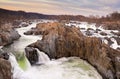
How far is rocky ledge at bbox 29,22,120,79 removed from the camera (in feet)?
77.7

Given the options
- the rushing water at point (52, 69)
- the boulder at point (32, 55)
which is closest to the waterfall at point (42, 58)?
the rushing water at point (52, 69)

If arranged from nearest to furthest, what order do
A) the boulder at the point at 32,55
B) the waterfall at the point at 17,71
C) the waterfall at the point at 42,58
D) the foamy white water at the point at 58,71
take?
1. the waterfall at the point at 17,71
2. the foamy white water at the point at 58,71
3. the boulder at the point at 32,55
4. the waterfall at the point at 42,58

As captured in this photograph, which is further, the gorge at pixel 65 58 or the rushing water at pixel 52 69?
the gorge at pixel 65 58

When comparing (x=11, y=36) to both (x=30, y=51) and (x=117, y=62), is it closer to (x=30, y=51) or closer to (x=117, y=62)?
(x=30, y=51)

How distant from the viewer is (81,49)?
27.5m

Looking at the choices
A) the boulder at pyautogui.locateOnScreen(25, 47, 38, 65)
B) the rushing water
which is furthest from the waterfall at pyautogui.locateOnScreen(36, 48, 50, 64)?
the boulder at pyautogui.locateOnScreen(25, 47, 38, 65)

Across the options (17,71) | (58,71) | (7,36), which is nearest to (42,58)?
(58,71)

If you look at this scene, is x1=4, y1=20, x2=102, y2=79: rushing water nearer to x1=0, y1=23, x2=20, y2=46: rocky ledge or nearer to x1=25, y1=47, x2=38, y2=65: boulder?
x1=25, y1=47, x2=38, y2=65: boulder

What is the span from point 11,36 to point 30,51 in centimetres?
1072

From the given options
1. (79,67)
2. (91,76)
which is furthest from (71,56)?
(91,76)

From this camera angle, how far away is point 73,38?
2861cm

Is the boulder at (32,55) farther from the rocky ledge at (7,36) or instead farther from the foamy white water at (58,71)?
the rocky ledge at (7,36)

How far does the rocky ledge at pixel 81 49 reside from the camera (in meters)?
23.7

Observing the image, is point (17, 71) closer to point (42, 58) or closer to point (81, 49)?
point (42, 58)
